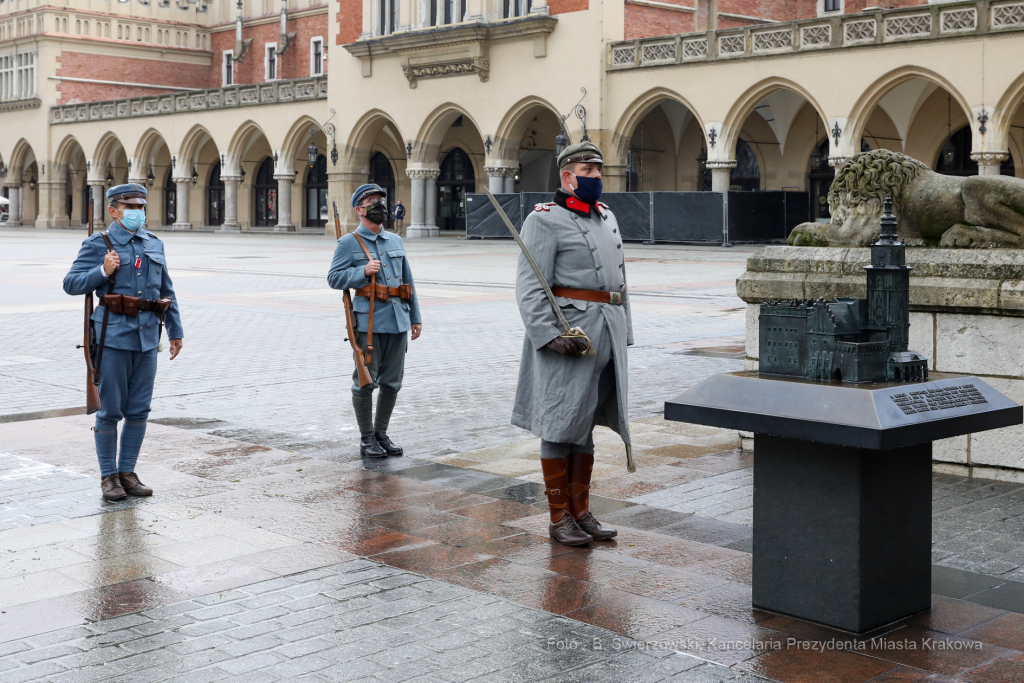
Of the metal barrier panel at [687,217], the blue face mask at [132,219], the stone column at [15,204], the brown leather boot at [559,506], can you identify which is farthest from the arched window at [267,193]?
the brown leather boot at [559,506]

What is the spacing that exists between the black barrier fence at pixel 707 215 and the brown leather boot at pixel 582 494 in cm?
2662

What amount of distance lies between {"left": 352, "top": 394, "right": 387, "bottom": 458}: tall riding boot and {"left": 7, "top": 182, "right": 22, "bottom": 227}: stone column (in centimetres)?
5779

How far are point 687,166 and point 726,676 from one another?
3705 centimetres

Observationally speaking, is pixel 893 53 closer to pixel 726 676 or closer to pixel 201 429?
pixel 201 429

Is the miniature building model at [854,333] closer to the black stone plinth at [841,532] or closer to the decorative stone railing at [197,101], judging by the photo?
the black stone plinth at [841,532]

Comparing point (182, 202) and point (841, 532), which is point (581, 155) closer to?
A: point (841, 532)

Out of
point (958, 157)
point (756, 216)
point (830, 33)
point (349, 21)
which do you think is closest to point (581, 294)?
point (830, 33)

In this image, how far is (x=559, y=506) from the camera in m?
→ 5.09

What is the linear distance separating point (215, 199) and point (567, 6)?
2451 centimetres

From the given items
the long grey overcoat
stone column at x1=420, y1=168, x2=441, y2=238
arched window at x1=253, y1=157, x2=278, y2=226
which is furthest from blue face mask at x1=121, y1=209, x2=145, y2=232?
arched window at x1=253, y1=157, x2=278, y2=226

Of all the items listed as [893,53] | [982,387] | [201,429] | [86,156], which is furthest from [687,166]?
[982,387]

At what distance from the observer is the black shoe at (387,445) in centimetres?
693

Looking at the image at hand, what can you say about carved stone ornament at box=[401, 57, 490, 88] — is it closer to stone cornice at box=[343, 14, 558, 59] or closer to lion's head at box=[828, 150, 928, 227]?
stone cornice at box=[343, 14, 558, 59]

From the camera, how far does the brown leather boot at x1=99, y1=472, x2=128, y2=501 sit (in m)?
5.80
